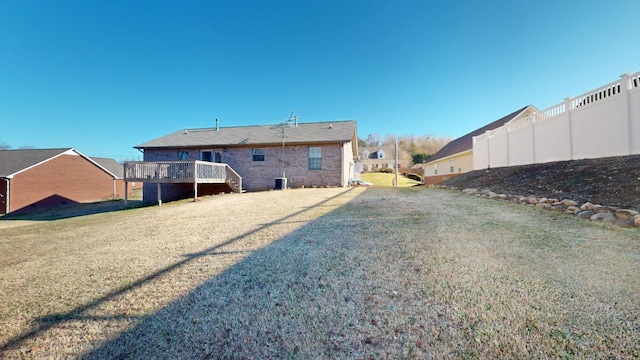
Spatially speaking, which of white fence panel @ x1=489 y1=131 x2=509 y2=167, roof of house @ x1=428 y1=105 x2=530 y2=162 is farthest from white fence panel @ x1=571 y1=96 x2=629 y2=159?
roof of house @ x1=428 y1=105 x2=530 y2=162

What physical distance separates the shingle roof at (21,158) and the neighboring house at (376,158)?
41.2 metres

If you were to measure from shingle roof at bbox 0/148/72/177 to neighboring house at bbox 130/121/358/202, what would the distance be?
943 cm

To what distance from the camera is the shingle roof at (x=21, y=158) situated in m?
17.7

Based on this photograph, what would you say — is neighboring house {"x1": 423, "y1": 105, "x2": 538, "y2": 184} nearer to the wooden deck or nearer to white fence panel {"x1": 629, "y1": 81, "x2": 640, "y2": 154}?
white fence panel {"x1": 629, "y1": 81, "x2": 640, "y2": 154}

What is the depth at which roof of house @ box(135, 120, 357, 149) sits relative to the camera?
15906 mm

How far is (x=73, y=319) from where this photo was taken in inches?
95.3

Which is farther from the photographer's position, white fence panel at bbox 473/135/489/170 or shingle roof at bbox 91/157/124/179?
shingle roof at bbox 91/157/124/179

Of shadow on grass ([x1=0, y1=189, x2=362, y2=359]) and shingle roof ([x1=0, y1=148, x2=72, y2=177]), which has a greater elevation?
shingle roof ([x1=0, y1=148, x2=72, y2=177])

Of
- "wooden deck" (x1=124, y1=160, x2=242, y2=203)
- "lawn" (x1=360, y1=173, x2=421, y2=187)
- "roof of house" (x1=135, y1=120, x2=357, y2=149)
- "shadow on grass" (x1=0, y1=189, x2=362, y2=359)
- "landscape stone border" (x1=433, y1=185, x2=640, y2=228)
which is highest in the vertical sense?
"roof of house" (x1=135, y1=120, x2=357, y2=149)

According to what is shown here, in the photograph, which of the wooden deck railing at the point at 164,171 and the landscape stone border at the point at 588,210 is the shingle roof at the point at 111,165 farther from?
the landscape stone border at the point at 588,210

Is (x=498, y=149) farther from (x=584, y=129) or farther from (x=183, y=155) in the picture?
(x=183, y=155)

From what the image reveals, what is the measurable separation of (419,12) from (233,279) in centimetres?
1450

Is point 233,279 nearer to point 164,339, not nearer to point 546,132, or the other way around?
point 164,339

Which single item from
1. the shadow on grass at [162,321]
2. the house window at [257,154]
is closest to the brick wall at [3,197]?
the house window at [257,154]
